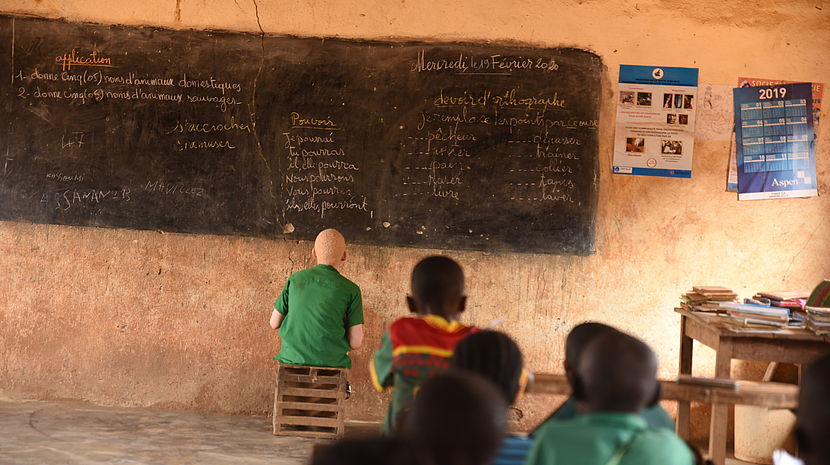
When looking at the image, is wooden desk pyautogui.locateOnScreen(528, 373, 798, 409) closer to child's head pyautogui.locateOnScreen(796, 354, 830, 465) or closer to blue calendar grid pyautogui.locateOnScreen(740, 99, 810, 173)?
child's head pyautogui.locateOnScreen(796, 354, 830, 465)

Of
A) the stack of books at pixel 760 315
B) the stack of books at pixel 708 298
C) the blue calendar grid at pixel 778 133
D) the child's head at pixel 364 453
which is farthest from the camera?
the blue calendar grid at pixel 778 133

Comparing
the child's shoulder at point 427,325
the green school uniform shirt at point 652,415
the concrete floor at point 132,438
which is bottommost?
the concrete floor at point 132,438

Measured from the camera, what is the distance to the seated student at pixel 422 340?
2.47 metres

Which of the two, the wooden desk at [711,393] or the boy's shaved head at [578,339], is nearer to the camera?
the boy's shaved head at [578,339]

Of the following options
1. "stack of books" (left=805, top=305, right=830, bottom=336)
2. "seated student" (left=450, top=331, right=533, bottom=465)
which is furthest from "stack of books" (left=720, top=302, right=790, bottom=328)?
"seated student" (left=450, top=331, right=533, bottom=465)

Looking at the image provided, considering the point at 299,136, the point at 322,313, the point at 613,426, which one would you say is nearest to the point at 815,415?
the point at 613,426

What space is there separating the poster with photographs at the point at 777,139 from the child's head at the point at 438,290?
2.98 meters

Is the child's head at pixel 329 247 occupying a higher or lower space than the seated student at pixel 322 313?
higher

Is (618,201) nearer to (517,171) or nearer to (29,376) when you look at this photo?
(517,171)

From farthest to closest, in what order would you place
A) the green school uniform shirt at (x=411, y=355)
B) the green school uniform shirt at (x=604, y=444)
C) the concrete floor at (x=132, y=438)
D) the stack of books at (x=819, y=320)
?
the concrete floor at (x=132, y=438)
the stack of books at (x=819, y=320)
the green school uniform shirt at (x=411, y=355)
the green school uniform shirt at (x=604, y=444)

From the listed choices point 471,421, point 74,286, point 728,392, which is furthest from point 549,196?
point 471,421

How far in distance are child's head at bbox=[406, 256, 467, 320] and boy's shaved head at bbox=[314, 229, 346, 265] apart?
176 cm

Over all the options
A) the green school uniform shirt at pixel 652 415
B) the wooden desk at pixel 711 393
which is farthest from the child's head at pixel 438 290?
the green school uniform shirt at pixel 652 415

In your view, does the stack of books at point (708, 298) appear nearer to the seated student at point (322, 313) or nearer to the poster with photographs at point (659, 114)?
the poster with photographs at point (659, 114)
